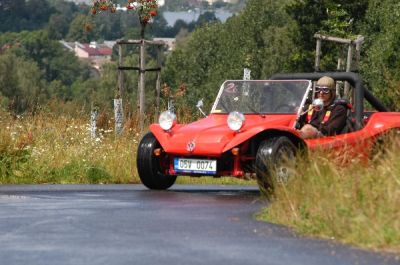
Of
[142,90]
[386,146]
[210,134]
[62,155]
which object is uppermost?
[386,146]

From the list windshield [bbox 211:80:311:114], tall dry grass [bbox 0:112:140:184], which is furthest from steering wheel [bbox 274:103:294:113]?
tall dry grass [bbox 0:112:140:184]

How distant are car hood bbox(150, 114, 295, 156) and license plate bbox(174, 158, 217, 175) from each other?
0.12m

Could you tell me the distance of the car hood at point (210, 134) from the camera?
52.3 feet

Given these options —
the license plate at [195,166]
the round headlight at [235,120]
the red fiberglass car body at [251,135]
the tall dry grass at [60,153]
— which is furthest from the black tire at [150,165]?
the tall dry grass at [60,153]

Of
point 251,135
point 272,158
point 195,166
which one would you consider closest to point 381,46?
point 195,166

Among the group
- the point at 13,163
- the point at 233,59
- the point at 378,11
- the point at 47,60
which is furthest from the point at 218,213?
the point at 47,60

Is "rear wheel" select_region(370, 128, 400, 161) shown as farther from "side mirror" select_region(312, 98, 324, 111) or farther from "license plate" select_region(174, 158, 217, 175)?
"license plate" select_region(174, 158, 217, 175)

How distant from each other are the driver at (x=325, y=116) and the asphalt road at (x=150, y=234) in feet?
4.27

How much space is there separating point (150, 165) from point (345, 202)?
6083mm

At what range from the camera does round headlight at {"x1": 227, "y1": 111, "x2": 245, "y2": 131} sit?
16125mm

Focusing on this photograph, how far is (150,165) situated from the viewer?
16766 mm

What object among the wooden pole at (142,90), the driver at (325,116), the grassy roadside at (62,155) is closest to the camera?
the driver at (325,116)

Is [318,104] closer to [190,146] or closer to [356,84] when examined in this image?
[356,84]

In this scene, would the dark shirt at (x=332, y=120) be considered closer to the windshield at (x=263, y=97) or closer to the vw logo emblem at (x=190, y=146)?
the windshield at (x=263, y=97)
